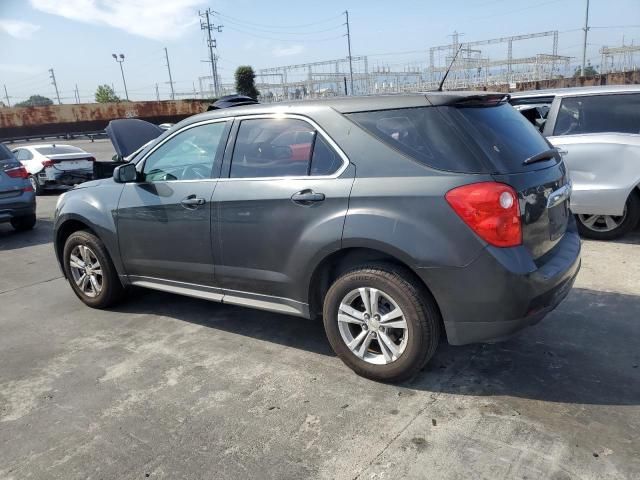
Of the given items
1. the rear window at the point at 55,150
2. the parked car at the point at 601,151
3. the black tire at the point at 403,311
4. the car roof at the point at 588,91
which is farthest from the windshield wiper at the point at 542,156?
the rear window at the point at 55,150

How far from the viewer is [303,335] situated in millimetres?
4086

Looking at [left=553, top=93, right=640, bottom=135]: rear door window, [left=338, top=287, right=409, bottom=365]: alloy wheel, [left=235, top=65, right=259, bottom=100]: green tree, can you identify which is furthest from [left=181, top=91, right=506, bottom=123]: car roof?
[left=235, top=65, right=259, bottom=100]: green tree

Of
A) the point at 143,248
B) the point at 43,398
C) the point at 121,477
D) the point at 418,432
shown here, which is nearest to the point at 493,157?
the point at 418,432

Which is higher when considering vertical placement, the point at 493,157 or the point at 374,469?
the point at 493,157

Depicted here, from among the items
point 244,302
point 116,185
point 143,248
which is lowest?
point 244,302

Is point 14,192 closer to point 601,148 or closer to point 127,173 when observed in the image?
point 127,173

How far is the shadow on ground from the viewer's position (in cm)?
308

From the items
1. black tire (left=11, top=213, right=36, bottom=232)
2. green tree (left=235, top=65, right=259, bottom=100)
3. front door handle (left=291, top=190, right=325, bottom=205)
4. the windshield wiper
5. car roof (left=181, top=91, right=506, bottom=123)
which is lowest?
black tire (left=11, top=213, right=36, bottom=232)

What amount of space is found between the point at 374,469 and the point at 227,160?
2.37 meters

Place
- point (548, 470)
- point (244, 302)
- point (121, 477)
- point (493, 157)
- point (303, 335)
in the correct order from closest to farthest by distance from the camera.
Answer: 1. point (548, 470)
2. point (121, 477)
3. point (493, 157)
4. point (244, 302)
5. point (303, 335)

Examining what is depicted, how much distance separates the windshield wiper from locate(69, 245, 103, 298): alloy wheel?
3767 mm

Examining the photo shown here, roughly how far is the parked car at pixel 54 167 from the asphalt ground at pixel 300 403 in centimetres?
1008

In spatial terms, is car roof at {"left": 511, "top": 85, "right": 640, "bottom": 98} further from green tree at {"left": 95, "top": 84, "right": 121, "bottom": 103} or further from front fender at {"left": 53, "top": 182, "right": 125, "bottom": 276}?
green tree at {"left": 95, "top": 84, "right": 121, "bottom": 103}

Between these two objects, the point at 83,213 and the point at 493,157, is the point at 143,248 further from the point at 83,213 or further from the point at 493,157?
the point at 493,157
